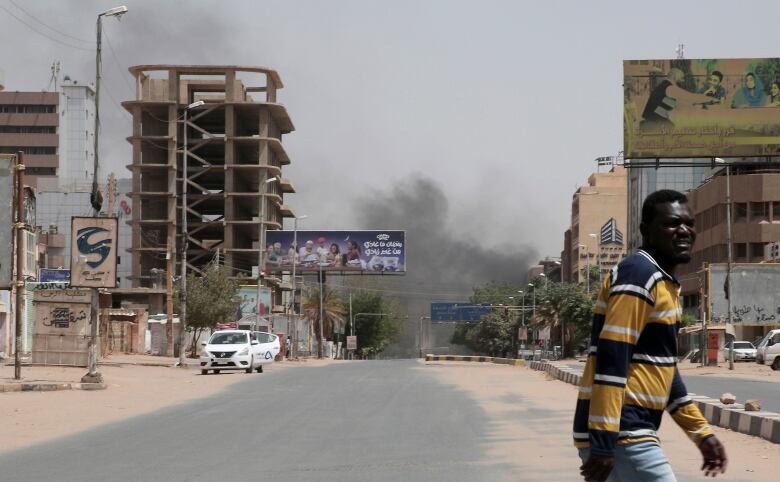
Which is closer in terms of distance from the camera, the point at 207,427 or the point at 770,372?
the point at 207,427

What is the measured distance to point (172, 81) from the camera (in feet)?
398

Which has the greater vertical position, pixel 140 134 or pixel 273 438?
pixel 140 134

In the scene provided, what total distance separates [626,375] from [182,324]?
150 feet

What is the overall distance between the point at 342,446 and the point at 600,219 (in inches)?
5475

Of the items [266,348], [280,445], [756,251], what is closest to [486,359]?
[756,251]

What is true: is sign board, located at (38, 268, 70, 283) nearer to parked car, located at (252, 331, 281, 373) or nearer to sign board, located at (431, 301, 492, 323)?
parked car, located at (252, 331, 281, 373)

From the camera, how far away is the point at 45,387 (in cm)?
2864

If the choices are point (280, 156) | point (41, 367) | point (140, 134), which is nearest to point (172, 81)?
point (140, 134)

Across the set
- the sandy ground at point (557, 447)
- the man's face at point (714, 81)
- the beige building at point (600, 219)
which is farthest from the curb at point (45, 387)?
the beige building at point (600, 219)

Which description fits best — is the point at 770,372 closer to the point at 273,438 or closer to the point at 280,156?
the point at 273,438

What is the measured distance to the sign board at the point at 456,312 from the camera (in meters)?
121

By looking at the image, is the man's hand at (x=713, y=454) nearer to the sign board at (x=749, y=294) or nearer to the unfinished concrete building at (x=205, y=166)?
the sign board at (x=749, y=294)

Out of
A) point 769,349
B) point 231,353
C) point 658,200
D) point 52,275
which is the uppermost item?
point 52,275

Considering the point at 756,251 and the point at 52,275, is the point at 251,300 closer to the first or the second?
the point at 52,275
